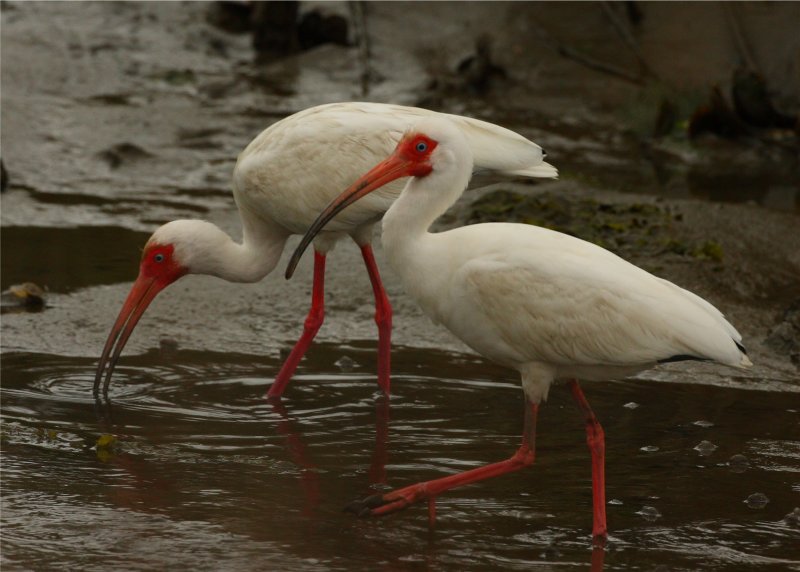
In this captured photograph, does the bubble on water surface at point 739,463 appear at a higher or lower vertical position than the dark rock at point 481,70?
lower

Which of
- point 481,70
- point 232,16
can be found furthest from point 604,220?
point 232,16

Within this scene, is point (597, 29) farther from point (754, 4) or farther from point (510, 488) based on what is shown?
point (510, 488)

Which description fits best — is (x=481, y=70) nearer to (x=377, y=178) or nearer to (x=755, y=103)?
(x=755, y=103)

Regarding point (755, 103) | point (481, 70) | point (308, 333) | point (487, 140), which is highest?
point (481, 70)

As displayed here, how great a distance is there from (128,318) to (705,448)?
324 centimetres

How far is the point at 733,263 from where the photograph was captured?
9898mm

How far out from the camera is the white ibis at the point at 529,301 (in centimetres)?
593

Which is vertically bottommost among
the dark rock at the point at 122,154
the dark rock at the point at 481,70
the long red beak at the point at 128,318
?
the long red beak at the point at 128,318

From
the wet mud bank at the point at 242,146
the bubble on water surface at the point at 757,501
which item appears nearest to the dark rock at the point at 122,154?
the wet mud bank at the point at 242,146

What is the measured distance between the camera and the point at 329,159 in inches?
316

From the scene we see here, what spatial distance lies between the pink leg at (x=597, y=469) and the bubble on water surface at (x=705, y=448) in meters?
0.88

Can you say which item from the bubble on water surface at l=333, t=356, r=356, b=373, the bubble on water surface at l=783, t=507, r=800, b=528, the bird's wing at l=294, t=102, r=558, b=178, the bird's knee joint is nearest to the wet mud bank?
the bird's wing at l=294, t=102, r=558, b=178

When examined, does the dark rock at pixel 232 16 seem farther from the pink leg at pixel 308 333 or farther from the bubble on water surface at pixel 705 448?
the bubble on water surface at pixel 705 448

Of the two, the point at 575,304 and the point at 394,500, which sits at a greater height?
the point at 575,304
